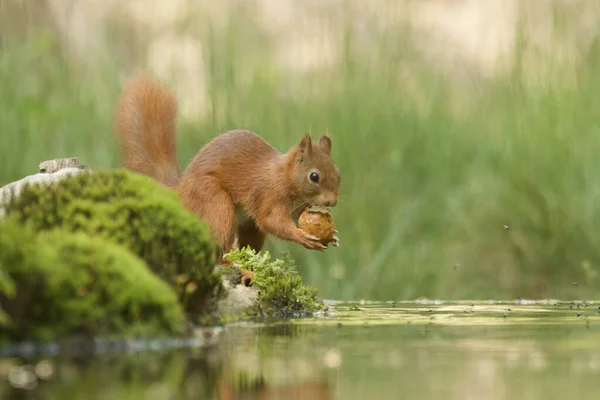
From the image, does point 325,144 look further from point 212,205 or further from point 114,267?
point 114,267

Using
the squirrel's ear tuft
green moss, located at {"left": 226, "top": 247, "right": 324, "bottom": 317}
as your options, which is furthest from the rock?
the squirrel's ear tuft

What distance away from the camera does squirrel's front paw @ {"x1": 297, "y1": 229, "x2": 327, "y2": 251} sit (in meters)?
6.89

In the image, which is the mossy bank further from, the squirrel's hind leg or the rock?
the rock

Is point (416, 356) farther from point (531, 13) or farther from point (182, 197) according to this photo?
point (531, 13)

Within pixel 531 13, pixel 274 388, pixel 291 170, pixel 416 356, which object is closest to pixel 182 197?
pixel 291 170

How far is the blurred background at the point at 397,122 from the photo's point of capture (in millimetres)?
9375

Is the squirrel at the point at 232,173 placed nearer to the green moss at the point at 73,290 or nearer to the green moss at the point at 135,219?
the green moss at the point at 135,219

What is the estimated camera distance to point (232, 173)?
23.3ft

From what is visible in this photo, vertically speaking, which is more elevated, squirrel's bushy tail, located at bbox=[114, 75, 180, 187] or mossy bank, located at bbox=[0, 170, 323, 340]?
squirrel's bushy tail, located at bbox=[114, 75, 180, 187]

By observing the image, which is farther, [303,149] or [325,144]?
[325,144]

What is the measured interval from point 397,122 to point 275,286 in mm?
4468

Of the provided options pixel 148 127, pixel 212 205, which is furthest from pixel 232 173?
pixel 148 127

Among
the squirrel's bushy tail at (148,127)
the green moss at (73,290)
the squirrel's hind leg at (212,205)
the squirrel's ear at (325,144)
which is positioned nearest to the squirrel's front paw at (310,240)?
the squirrel's hind leg at (212,205)

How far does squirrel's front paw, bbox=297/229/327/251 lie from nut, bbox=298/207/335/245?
4 centimetres
